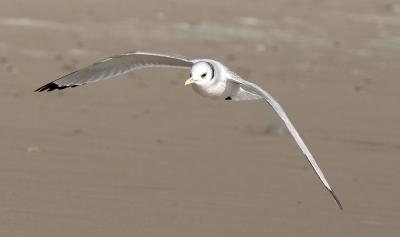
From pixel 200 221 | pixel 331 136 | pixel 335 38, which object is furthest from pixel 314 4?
pixel 200 221

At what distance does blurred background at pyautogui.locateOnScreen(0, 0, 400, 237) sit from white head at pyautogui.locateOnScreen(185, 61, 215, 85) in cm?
82

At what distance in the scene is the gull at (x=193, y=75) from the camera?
320 inches

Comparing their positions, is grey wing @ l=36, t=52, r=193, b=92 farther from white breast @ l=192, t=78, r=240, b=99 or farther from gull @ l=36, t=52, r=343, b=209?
white breast @ l=192, t=78, r=240, b=99

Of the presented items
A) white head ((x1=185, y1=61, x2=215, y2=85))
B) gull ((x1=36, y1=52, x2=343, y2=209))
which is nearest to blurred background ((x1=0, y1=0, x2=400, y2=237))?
gull ((x1=36, y1=52, x2=343, y2=209))

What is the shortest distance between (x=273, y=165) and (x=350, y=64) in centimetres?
625

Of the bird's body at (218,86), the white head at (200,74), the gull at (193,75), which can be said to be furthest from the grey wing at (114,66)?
the white head at (200,74)

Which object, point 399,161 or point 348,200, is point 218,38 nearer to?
point 399,161

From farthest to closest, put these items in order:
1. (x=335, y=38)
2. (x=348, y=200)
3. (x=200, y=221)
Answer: (x=335, y=38) < (x=348, y=200) < (x=200, y=221)

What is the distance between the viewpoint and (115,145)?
10.0 m

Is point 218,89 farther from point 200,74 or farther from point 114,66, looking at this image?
point 114,66

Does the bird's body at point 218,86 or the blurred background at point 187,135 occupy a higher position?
the bird's body at point 218,86

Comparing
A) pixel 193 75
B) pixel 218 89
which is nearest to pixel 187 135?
pixel 218 89

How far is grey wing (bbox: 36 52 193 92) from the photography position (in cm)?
859

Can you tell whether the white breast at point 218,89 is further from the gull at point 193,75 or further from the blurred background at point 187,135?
the blurred background at point 187,135
